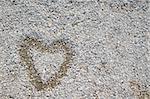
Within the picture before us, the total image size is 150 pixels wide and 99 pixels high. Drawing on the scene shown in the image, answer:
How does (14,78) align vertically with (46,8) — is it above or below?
below

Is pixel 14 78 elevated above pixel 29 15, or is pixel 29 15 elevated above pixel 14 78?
pixel 29 15

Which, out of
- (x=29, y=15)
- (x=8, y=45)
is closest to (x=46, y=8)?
(x=29, y=15)

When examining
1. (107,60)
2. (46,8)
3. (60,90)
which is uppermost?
(46,8)

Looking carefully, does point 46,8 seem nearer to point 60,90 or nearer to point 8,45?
point 8,45

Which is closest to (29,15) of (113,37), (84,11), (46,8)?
(46,8)

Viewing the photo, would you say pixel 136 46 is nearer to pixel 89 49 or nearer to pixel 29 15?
pixel 89 49

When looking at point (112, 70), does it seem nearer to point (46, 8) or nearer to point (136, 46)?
point (136, 46)
